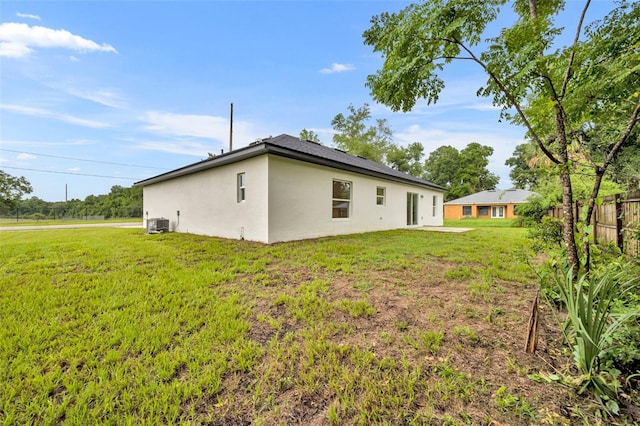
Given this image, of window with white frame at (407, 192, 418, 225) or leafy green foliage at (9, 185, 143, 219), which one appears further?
leafy green foliage at (9, 185, 143, 219)

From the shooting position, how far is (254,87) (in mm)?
12039

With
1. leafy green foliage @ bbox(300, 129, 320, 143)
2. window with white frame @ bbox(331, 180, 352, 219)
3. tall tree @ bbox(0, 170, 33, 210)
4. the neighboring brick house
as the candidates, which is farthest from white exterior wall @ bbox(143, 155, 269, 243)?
tall tree @ bbox(0, 170, 33, 210)

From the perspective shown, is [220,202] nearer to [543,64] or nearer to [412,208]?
[543,64]

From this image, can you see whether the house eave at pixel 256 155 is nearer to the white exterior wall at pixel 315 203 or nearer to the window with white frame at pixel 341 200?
the white exterior wall at pixel 315 203

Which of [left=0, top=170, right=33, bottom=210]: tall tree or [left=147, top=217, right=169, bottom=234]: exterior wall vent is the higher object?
[left=0, top=170, right=33, bottom=210]: tall tree

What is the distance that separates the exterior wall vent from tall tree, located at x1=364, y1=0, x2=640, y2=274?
10.6m

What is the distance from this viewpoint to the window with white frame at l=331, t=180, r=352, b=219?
9.02 meters

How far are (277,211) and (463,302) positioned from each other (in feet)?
17.0

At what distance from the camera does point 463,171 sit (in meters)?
38.0

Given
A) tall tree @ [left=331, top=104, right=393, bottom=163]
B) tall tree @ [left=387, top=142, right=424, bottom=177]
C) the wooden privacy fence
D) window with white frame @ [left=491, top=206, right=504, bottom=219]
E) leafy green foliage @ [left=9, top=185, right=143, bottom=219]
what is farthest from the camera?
leafy green foliage @ [left=9, top=185, right=143, bottom=219]

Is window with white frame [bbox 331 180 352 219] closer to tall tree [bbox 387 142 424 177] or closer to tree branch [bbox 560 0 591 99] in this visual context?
tree branch [bbox 560 0 591 99]

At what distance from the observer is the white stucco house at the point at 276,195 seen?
7109 millimetres

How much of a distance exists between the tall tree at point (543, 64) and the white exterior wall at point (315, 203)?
4.65 metres

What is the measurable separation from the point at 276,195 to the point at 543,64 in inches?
233
